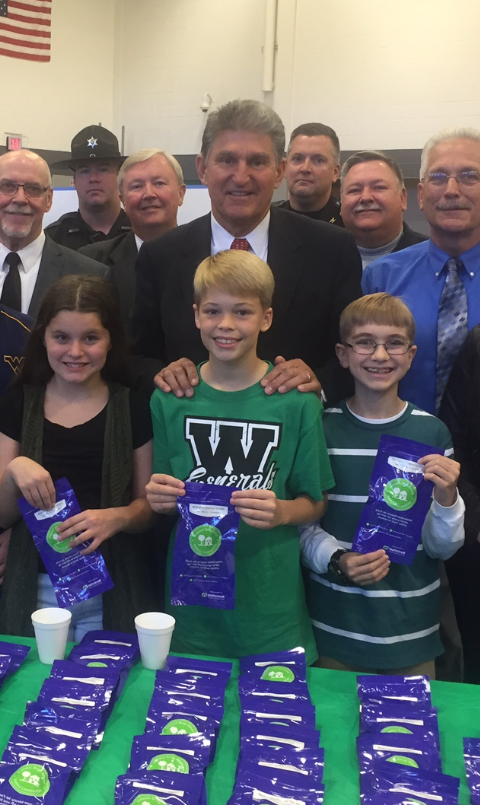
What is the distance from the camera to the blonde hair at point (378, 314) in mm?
2053

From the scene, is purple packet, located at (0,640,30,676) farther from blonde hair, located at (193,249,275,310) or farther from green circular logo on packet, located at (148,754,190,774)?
blonde hair, located at (193,249,275,310)

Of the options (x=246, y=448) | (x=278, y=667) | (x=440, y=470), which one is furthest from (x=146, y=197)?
(x=278, y=667)

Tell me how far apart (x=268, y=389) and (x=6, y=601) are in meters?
0.99

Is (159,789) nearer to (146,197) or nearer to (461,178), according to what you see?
(461,178)

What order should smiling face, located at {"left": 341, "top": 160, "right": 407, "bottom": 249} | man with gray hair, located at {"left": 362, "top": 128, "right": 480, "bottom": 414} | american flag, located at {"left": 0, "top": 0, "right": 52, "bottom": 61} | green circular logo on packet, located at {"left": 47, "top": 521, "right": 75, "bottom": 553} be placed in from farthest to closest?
american flag, located at {"left": 0, "top": 0, "right": 52, "bottom": 61}, smiling face, located at {"left": 341, "top": 160, "right": 407, "bottom": 249}, man with gray hair, located at {"left": 362, "top": 128, "right": 480, "bottom": 414}, green circular logo on packet, located at {"left": 47, "top": 521, "right": 75, "bottom": 553}

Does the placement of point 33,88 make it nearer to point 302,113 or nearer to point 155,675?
point 302,113

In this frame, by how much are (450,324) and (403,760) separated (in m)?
1.50

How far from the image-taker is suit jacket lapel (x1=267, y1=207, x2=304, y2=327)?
225 centimetres

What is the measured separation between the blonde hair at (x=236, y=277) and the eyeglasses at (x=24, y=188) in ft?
5.08

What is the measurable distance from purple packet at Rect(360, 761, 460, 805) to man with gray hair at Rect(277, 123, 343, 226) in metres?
3.06

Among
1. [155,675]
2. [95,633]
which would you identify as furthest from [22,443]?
[155,675]

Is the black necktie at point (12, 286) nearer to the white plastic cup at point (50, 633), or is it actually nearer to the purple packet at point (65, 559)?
the purple packet at point (65, 559)

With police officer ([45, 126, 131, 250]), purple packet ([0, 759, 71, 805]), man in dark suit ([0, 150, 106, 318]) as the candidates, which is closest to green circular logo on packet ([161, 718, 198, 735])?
purple packet ([0, 759, 71, 805])

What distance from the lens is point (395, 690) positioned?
1479 millimetres
